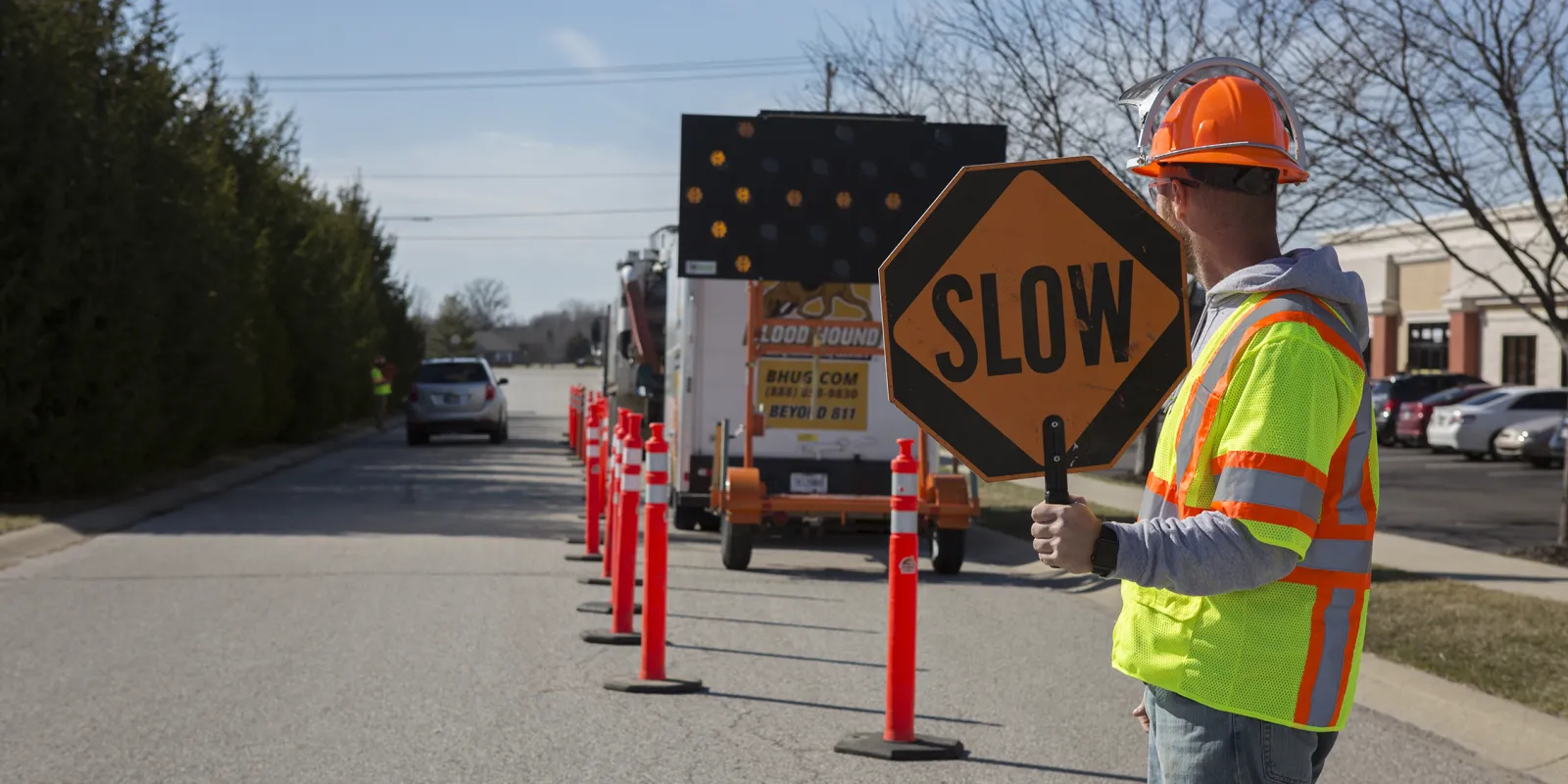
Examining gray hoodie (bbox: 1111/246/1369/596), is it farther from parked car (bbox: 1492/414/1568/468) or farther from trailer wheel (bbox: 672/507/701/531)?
parked car (bbox: 1492/414/1568/468)

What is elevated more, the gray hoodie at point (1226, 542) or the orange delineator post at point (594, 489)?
the gray hoodie at point (1226, 542)

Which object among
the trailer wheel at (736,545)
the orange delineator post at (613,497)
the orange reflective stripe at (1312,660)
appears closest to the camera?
the orange reflective stripe at (1312,660)

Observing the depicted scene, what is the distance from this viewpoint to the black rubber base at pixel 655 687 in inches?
322

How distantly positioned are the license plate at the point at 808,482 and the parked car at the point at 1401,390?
29.4m

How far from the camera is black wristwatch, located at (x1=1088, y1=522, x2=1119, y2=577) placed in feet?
9.16

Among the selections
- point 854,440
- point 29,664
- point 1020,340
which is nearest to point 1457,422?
point 854,440

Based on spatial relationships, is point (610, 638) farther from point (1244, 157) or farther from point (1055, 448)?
point (1244, 157)

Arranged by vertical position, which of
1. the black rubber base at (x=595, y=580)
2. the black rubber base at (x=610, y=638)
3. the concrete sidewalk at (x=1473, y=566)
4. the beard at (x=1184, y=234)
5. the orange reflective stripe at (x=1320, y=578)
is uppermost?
the beard at (x=1184, y=234)

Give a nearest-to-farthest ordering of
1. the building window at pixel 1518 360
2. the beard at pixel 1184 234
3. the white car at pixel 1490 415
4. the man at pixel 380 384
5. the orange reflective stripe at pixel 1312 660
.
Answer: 1. the orange reflective stripe at pixel 1312 660
2. the beard at pixel 1184 234
3. the white car at pixel 1490 415
4. the man at pixel 380 384
5. the building window at pixel 1518 360

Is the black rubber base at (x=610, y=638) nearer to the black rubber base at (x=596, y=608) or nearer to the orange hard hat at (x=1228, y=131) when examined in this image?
the black rubber base at (x=596, y=608)

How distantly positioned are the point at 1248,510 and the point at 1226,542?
0.06m

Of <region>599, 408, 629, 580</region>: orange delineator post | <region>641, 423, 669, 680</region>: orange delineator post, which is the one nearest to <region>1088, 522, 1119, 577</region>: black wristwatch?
<region>641, 423, 669, 680</region>: orange delineator post

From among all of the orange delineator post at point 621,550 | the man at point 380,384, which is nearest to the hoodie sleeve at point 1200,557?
the orange delineator post at point 621,550

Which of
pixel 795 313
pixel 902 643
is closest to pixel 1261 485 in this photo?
pixel 902 643
